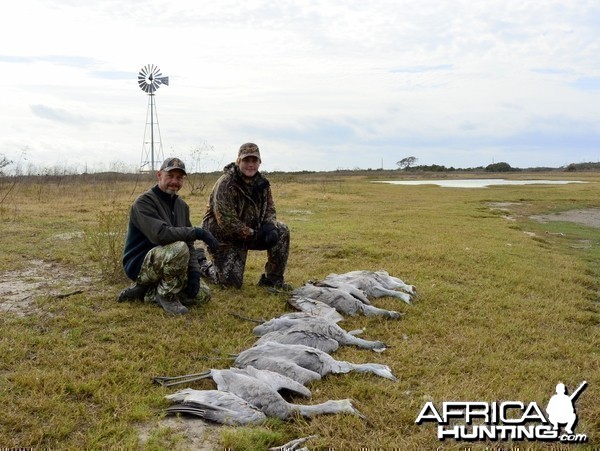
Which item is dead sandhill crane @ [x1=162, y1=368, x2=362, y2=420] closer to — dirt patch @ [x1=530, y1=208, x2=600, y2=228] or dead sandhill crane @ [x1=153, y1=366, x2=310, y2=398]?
dead sandhill crane @ [x1=153, y1=366, x2=310, y2=398]

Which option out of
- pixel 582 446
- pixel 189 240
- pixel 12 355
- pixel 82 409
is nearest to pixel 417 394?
pixel 582 446

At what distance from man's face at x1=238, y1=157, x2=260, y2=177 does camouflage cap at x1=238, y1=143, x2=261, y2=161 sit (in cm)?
4

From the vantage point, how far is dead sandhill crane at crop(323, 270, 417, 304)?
6.15m

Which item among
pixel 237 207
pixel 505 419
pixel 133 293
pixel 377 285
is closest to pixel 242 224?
pixel 237 207

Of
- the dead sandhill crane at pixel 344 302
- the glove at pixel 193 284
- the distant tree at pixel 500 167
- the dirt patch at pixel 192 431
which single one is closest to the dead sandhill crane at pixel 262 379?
the dirt patch at pixel 192 431

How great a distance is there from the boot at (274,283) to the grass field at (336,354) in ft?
0.45

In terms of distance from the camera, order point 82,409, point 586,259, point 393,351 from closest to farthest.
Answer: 1. point 82,409
2. point 393,351
3. point 586,259

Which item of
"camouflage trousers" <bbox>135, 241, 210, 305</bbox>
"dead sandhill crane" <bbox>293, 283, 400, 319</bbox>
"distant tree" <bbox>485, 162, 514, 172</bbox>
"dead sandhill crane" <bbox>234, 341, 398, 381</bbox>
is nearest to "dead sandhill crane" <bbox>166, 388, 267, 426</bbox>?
"dead sandhill crane" <bbox>234, 341, 398, 381</bbox>

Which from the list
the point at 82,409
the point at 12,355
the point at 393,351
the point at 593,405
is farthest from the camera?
the point at 393,351

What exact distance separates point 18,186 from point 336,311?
20860 mm

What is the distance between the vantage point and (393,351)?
4500 mm

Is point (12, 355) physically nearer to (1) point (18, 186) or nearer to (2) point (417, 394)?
(2) point (417, 394)

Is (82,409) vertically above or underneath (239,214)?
underneath

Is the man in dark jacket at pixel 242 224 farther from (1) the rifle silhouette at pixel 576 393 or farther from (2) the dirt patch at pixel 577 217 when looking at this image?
(2) the dirt patch at pixel 577 217
